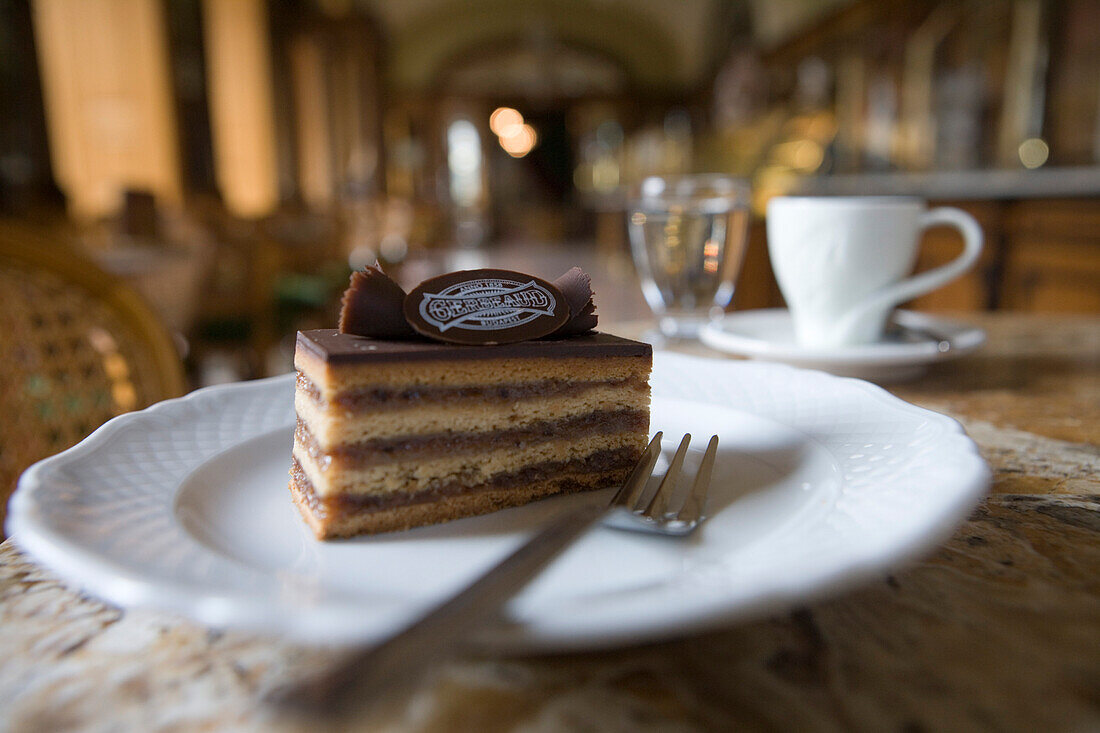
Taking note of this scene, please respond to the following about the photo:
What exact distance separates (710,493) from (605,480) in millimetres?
163

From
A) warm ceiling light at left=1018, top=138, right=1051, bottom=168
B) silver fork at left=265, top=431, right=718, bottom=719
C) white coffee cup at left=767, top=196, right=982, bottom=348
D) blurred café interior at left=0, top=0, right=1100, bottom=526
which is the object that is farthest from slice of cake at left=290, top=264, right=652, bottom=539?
warm ceiling light at left=1018, top=138, right=1051, bottom=168

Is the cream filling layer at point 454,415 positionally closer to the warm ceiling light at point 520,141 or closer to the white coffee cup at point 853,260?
the white coffee cup at point 853,260

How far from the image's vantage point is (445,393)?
0.77 m

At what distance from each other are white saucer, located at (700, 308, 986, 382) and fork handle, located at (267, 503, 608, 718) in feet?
2.66

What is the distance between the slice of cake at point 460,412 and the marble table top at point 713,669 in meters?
0.21

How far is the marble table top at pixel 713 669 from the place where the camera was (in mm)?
427

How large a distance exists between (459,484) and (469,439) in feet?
0.16

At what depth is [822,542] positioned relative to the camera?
54 cm

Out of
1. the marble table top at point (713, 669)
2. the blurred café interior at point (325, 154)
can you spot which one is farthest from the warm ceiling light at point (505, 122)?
the marble table top at point (713, 669)

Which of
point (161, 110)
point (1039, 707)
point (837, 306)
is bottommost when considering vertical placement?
point (1039, 707)

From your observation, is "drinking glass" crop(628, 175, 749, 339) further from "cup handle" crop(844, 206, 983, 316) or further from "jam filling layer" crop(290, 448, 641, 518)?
"jam filling layer" crop(290, 448, 641, 518)

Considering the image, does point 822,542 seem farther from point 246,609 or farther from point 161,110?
point 161,110

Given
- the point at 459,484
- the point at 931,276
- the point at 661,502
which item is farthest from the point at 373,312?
the point at 931,276

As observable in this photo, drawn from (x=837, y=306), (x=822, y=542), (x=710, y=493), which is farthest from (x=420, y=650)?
(x=837, y=306)
